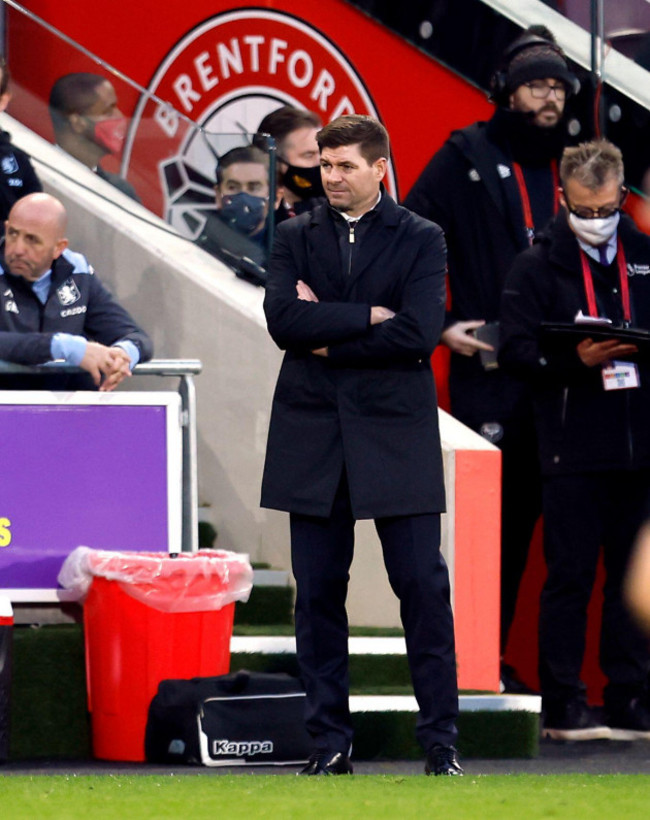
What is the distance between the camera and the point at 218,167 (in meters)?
8.00

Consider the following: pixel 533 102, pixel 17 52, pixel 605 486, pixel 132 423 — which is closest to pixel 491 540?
pixel 605 486

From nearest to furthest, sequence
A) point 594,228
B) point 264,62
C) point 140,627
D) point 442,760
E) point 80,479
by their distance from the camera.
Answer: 1. point 442,760
2. point 140,627
3. point 80,479
4. point 594,228
5. point 264,62

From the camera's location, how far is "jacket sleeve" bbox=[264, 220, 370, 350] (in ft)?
17.6

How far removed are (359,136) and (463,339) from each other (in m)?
2.25

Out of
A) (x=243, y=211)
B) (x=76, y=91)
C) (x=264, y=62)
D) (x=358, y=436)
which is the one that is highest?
(x=264, y=62)

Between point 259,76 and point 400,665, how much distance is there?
403 cm

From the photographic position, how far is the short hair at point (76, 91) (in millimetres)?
8383

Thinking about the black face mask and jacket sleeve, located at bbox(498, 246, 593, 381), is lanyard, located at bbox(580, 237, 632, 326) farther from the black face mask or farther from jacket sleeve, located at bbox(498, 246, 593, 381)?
the black face mask

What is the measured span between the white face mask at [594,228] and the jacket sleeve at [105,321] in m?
1.62

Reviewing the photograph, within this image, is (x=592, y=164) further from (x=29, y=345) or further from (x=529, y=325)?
(x=29, y=345)

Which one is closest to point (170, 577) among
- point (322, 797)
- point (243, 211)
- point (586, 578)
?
point (322, 797)

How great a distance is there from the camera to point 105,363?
6555 mm

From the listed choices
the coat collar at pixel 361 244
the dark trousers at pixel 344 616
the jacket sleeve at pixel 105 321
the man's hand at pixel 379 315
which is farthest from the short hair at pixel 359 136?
the jacket sleeve at pixel 105 321

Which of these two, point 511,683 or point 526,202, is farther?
point 526,202
